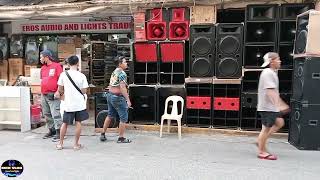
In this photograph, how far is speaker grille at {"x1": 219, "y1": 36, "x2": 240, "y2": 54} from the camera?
7.45 m

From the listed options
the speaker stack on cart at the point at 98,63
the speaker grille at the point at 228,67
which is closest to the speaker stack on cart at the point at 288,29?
the speaker grille at the point at 228,67

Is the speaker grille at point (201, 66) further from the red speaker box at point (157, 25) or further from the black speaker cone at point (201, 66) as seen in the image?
the red speaker box at point (157, 25)

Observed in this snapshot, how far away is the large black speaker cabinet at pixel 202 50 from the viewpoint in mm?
7605

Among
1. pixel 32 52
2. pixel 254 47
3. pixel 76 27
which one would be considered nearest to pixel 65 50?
pixel 76 27

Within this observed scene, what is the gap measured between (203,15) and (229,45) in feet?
2.83

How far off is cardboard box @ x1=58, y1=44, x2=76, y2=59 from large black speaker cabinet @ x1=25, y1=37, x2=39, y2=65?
0.80 metres

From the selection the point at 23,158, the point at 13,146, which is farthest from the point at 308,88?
the point at 13,146

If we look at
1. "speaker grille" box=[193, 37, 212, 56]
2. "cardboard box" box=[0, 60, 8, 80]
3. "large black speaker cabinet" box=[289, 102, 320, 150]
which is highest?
"speaker grille" box=[193, 37, 212, 56]

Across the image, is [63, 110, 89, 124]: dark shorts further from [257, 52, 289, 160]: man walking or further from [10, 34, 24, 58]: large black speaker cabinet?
[10, 34, 24, 58]: large black speaker cabinet

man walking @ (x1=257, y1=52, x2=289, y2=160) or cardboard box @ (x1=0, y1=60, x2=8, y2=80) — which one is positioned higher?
cardboard box @ (x1=0, y1=60, x2=8, y2=80)

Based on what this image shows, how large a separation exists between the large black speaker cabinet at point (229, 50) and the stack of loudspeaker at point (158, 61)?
2.47 feet

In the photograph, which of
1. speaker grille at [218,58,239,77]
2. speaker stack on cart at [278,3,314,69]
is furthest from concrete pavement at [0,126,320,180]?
speaker stack on cart at [278,3,314,69]

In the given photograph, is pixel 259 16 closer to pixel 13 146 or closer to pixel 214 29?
pixel 214 29

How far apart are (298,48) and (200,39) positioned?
194cm
